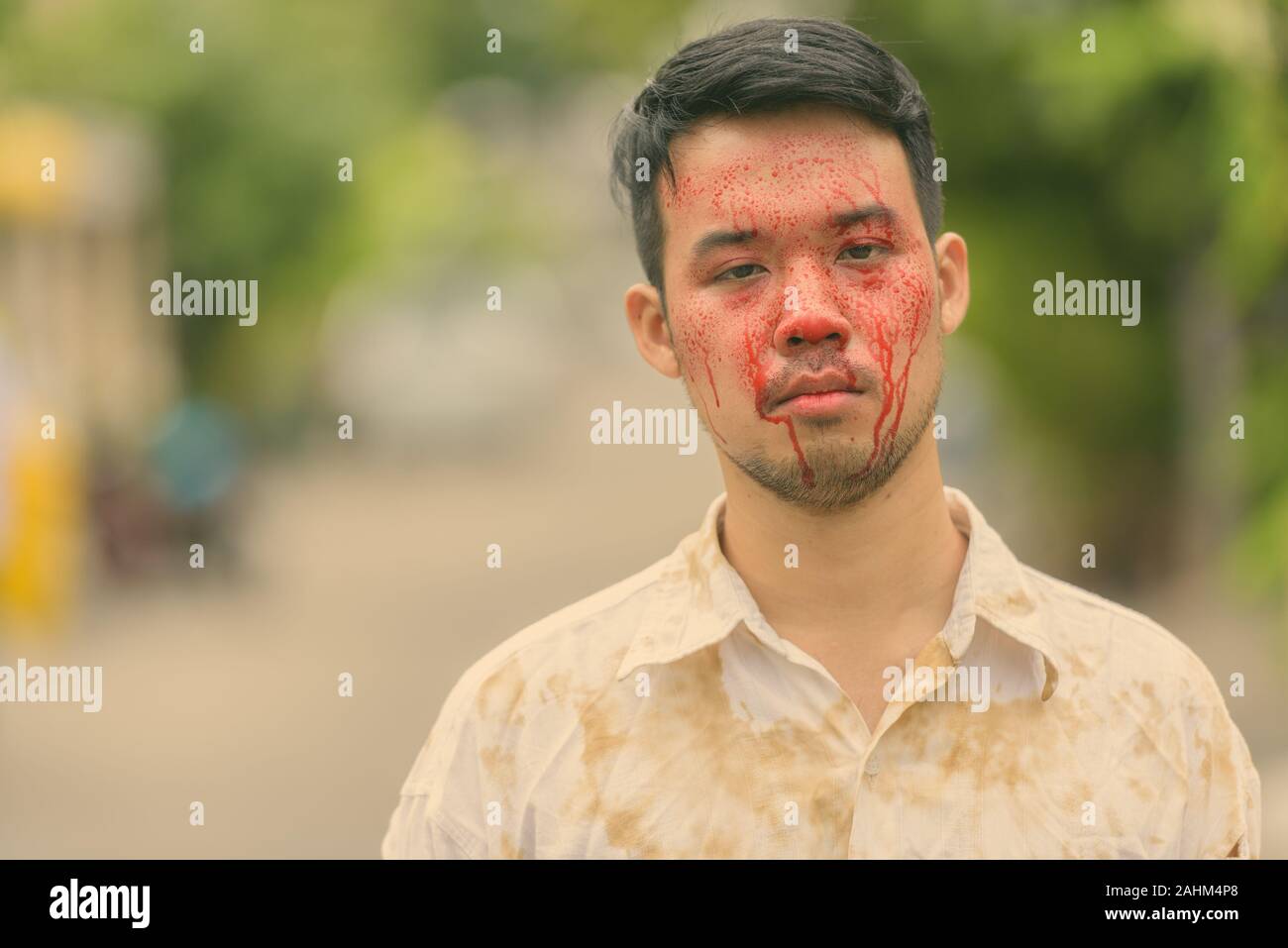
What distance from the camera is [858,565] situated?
2.45m

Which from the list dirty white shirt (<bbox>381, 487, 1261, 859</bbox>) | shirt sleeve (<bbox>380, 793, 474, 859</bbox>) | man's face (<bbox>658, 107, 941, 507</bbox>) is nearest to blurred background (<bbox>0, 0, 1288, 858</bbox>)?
man's face (<bbox>658, 107, 941, 507</bbox>)

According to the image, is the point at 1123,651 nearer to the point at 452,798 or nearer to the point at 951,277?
the point at 951,277

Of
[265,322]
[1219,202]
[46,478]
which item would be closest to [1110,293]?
[1219,202]

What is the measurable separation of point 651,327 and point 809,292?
0.36 meters

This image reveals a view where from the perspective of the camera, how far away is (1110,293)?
7.16 m

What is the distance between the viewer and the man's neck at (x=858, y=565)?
2.43 metres

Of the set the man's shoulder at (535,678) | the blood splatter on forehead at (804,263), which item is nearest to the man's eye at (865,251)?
the blood splatter on forehead at (804,263)

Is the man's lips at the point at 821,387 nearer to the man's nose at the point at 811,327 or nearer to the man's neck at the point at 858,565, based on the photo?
the man's nose at the point at 811,327

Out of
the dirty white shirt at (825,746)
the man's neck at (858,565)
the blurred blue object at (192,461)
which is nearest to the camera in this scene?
the dirty white shirt at (825,746)

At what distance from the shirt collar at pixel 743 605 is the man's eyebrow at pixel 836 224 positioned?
46cm

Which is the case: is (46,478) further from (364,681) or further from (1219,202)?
(1219,202)

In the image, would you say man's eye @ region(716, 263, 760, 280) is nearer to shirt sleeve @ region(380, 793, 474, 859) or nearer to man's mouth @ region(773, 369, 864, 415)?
man's mouth @ region(773, 369, 864, 415)

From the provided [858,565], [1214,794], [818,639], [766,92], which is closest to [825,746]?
[818,639]

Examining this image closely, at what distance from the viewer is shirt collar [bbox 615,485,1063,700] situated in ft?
7.88
